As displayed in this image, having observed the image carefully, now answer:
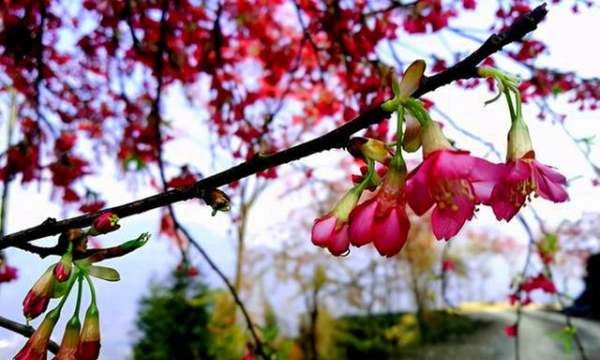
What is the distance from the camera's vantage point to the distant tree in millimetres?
8041

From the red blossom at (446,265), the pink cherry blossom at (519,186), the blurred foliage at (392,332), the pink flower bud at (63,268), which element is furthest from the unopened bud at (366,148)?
the blurred foliage at (392,332)

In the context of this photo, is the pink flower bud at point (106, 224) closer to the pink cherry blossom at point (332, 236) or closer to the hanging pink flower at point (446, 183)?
the pink cherry blossom at point (332, 236)

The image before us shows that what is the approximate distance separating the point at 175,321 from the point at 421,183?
7914mm

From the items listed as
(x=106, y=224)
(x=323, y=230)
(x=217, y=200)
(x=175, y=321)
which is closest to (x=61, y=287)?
(x=106, y=224)

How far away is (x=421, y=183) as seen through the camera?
2.24 ft

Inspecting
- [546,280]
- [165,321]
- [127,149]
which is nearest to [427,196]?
[546,280]

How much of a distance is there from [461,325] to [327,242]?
13.2 meters

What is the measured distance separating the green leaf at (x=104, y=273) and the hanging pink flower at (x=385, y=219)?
0.29 m

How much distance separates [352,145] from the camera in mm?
686

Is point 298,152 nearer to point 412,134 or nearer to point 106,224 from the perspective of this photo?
point 412,134

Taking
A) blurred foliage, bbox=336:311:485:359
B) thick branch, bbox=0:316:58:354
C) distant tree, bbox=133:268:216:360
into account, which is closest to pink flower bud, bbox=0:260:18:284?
thick branch, bbox=0:316:58:354

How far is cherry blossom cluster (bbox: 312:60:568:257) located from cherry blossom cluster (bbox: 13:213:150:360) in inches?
9.9

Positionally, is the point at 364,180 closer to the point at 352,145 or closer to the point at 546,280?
the point at 352,145

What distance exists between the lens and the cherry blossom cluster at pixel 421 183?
664mm
